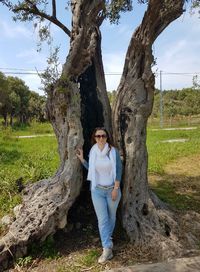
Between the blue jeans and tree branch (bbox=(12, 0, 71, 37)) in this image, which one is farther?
tree branch (bbox=(12, 0, 71, 37))

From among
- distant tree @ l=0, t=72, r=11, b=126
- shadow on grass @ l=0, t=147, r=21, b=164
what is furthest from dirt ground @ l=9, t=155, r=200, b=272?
distant tree @ l=0, t=72, r=11, b=126

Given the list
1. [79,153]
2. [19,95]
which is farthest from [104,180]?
[19,95]

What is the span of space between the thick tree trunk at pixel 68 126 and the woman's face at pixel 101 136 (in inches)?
32.0

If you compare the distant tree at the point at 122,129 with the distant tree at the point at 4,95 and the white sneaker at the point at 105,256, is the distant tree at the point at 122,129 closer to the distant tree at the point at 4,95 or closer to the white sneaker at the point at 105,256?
the white sneaker at the point at 105,256

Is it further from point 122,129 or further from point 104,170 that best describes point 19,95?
point 104,170

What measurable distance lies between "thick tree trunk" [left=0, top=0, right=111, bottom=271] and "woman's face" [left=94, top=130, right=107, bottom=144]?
812mm

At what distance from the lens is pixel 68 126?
23.4ft

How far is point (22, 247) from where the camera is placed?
21.0ft

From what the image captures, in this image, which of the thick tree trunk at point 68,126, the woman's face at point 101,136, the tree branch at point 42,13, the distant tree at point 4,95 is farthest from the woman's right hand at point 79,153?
the distant tree at point 4,95

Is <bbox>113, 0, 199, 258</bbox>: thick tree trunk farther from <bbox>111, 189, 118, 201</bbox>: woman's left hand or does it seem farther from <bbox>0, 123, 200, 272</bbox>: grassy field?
<bbox>111, 189, 118, 201</bbox>: woman's left hand

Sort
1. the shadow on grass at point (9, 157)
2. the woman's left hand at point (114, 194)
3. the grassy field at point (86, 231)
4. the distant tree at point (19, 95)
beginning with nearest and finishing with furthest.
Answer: the woman's left hand at point (114, 194) < the grassy field at point (86, 231) < the shadow on grass at point (9, 157) < the distant tree at point (19, 95)

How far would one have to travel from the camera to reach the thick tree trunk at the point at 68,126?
6.51 metres

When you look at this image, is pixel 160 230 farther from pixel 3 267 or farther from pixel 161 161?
pixel 161 161

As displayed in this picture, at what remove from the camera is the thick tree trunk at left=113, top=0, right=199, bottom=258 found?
7.04 meters
